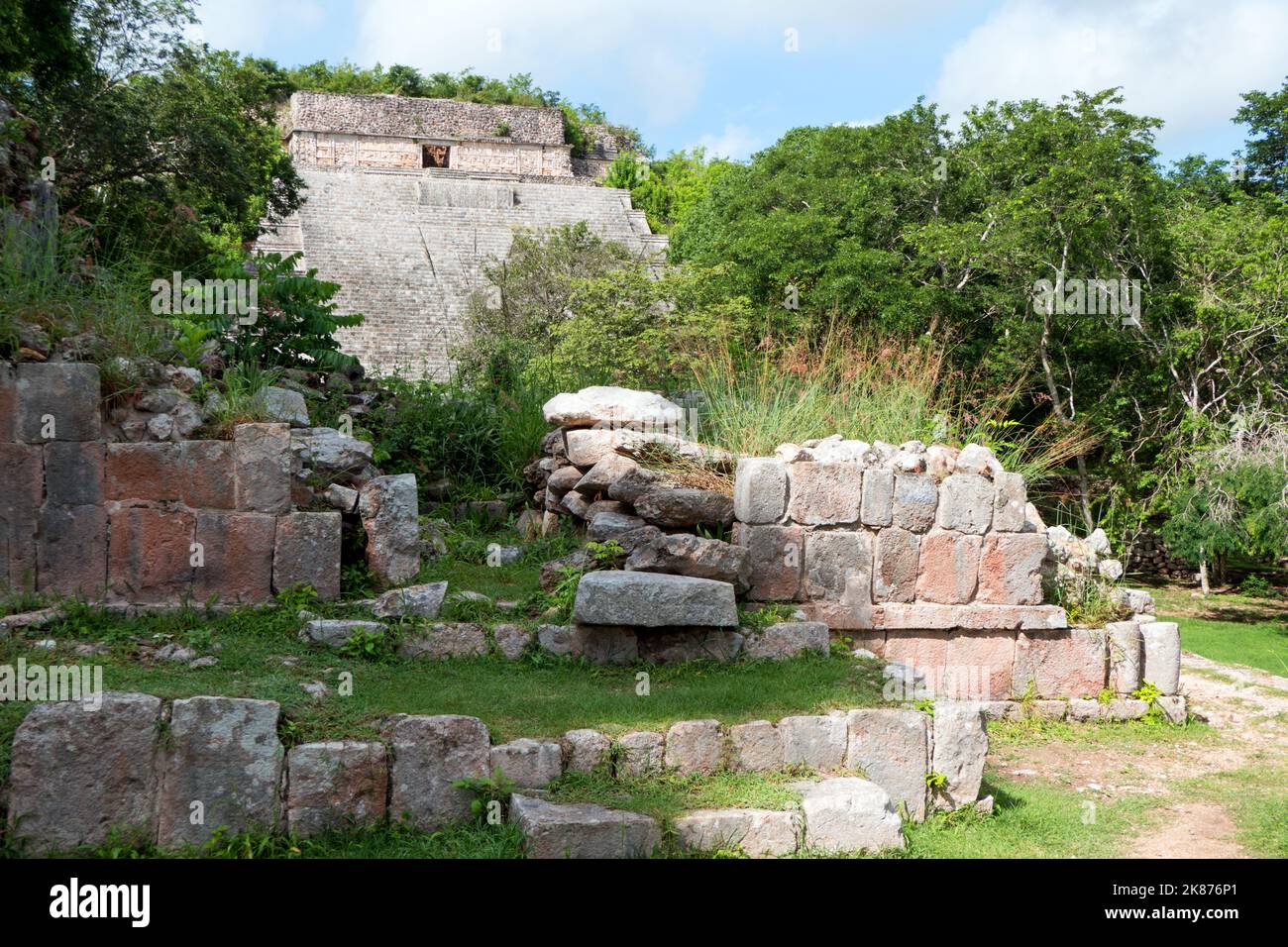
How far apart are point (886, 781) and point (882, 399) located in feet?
13.6

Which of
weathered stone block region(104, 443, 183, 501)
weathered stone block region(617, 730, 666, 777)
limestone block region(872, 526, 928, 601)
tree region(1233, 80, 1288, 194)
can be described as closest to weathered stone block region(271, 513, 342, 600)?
weathered stone block region(104, 443, 183, 501)

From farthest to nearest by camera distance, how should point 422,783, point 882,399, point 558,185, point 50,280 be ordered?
point 558,185 → point 882,399 → point 50,280 → point 422,783

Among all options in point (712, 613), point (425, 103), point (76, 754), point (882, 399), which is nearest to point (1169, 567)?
point (882, 399)

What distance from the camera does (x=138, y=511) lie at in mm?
7219

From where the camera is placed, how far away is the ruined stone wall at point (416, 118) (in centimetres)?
4228

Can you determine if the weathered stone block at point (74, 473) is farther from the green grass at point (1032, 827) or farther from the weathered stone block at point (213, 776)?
the green grass at point (1032, 827)

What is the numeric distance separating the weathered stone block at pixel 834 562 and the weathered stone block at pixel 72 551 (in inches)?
190

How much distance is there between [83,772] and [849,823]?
3.62 m

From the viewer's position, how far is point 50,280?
25.6 feet

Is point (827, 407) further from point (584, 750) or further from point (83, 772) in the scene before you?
point (83, 772)

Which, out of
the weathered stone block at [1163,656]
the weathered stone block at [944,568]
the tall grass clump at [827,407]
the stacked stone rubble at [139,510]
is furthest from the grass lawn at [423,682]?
the weathered stone block at [1163,656]

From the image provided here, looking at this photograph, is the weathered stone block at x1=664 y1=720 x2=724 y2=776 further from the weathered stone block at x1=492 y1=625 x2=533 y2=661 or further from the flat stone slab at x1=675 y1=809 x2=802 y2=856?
the weathered stone block at x1=492 y1=625 x2=533 y2=661

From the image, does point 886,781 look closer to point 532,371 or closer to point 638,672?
point 638,672

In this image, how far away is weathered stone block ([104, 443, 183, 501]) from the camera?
7211 millimetres
